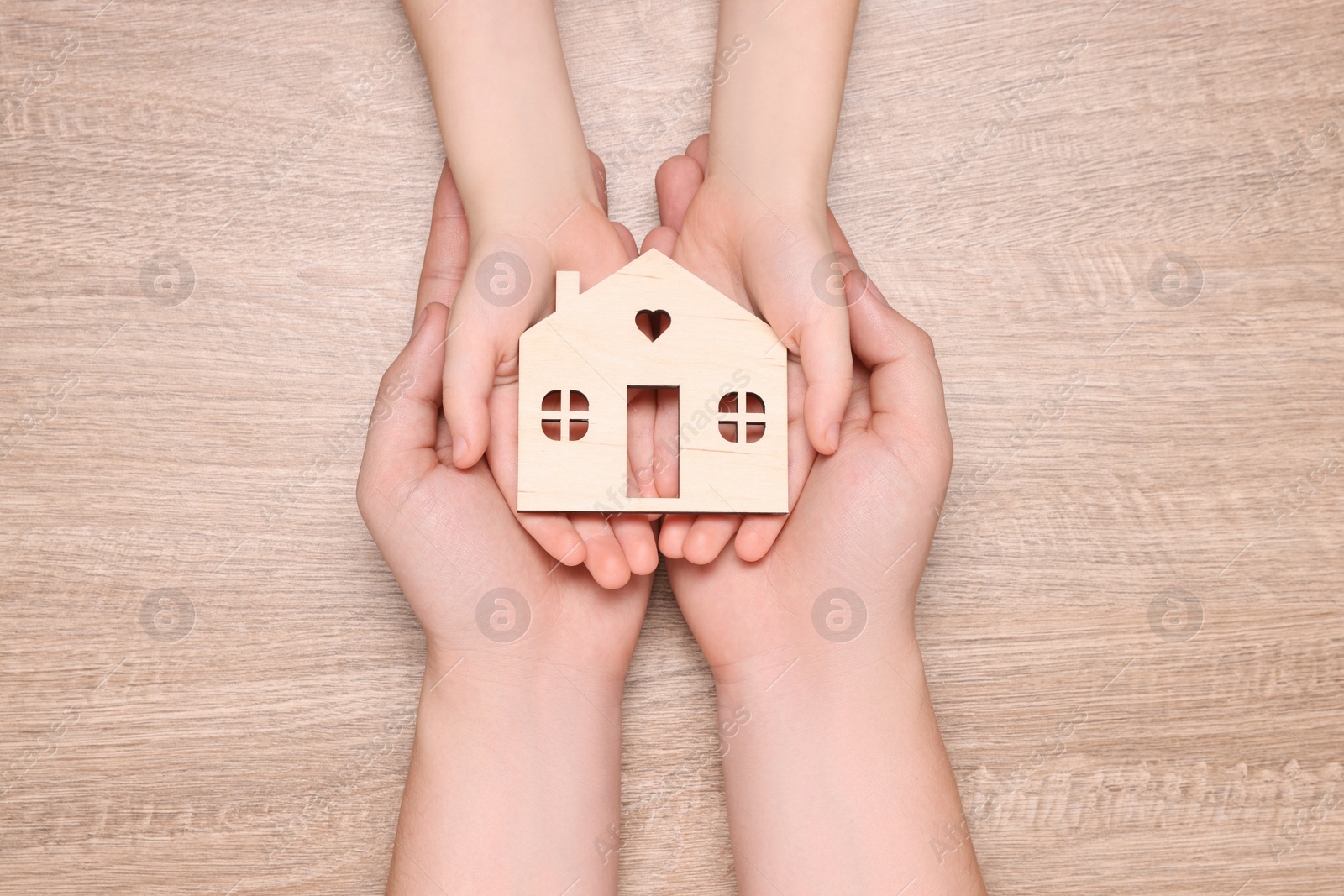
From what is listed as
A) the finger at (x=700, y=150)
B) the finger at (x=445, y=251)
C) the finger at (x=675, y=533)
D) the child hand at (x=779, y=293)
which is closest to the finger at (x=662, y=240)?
the child hand at (x=779, y=293)

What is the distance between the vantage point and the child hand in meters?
0.94

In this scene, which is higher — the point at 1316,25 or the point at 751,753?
the point at 1316,25

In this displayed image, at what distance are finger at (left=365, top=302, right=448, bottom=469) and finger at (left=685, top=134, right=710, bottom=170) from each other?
1.34 ft

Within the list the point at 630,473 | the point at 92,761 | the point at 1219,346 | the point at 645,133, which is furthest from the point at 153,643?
the point at 1219,346

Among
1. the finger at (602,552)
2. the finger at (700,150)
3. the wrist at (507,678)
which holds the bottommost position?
the wrist at (507,678)

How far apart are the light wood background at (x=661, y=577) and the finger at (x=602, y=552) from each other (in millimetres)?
166

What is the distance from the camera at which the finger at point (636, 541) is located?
965 millimetres

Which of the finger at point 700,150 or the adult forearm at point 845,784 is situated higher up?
the finger at point 700,150

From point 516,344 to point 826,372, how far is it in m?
0.33

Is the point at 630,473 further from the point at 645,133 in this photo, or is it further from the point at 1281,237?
the point at 1281,237

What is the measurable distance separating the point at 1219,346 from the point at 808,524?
65cm

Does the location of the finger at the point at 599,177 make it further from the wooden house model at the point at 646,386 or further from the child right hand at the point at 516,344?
the wooden house model at the point at 646,386

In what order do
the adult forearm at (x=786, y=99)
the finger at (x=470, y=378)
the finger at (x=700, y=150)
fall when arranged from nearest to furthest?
1. the finger at (x=470, y=378)
2. the adult forearm at (x=786, y=99)
3. the finger at (x=700, y=150)

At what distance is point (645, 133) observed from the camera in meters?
1.18
